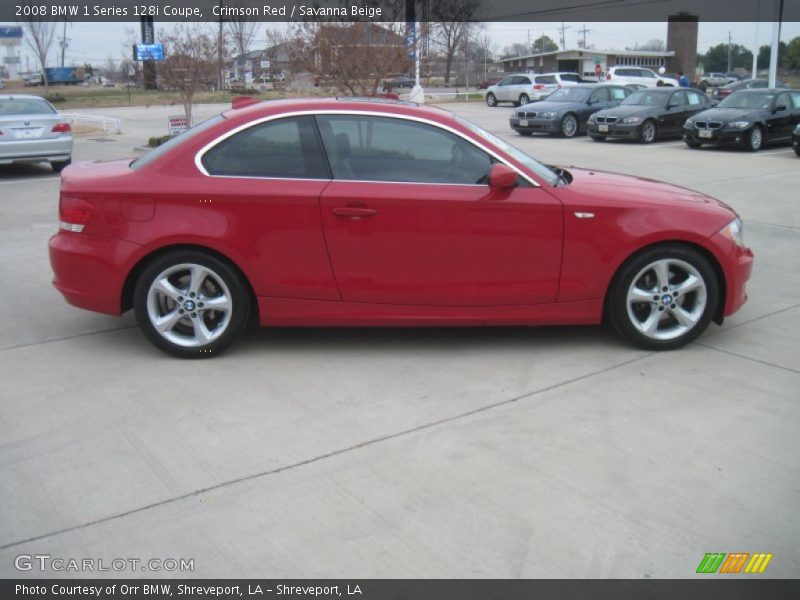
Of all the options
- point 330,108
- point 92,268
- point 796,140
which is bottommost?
point 92,268

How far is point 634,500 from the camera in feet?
11.7

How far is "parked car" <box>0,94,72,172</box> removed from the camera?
46.0 feet

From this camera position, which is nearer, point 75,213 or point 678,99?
point 75,213

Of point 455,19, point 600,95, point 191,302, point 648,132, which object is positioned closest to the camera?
point 191,302

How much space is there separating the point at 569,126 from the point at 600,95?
1892 millimetres

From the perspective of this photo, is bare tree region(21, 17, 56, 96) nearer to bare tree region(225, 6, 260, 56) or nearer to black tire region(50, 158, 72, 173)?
bare tree region(225, 6, 260, 56)

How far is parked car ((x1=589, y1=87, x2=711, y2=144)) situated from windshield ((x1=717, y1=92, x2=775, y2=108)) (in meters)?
1.40

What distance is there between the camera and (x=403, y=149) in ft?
17.1

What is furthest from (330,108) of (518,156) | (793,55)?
(793,55)

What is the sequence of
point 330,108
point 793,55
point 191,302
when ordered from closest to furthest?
point 191,302, point 330,108, point 793,55

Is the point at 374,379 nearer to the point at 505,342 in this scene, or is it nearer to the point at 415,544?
the point at 505,342

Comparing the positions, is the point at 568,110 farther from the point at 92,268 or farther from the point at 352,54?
the point at 92,268

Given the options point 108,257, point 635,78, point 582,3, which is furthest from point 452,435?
point 582,3

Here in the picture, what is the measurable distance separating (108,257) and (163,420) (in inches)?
51.4
